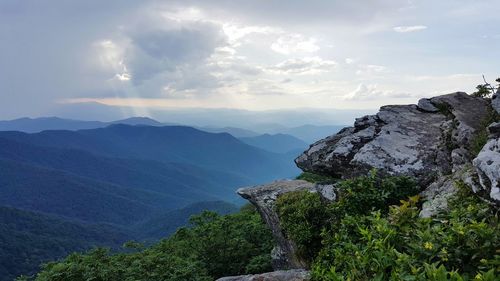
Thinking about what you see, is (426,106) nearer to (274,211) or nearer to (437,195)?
(437,195)

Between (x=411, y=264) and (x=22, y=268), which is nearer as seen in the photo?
(x=411, y=264)

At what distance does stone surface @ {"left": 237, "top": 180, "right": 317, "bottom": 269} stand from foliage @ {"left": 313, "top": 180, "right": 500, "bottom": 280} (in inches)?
209

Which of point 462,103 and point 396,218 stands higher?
point 462,103

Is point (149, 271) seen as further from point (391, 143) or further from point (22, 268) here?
point (22, 268)

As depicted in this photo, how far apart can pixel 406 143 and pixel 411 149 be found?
0.37m

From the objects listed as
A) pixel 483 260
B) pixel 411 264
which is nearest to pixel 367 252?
pixel 411 264

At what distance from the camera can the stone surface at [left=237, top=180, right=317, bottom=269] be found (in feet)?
39.4

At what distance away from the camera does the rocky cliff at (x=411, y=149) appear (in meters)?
9.43

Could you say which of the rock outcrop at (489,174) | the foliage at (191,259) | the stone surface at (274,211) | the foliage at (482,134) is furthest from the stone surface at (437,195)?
the foliage at (191,259)

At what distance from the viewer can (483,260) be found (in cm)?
444

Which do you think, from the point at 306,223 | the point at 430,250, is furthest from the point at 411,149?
the point at 430,250

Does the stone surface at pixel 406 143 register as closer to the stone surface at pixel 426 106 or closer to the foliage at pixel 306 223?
the stone surface at pixel 426 106

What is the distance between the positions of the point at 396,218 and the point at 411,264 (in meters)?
1.59

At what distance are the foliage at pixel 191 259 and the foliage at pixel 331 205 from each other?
4.30m
